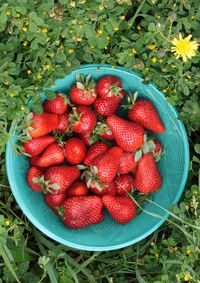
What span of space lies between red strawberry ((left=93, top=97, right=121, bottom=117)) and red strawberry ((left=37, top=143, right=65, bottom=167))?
0.61 feet

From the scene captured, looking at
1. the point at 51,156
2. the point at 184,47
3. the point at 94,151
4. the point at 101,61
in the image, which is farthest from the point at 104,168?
the point at 184,47

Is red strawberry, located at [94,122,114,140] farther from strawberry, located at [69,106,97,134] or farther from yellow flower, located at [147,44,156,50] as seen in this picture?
yellow flower, located at [147,44,156,50]

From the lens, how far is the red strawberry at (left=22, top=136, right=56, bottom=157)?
1.92 metres

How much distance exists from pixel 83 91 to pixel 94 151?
206 mm

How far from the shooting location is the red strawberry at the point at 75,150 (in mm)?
1934

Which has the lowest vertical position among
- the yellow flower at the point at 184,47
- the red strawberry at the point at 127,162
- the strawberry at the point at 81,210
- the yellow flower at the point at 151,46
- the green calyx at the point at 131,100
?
the strawberry at the point at 81,210

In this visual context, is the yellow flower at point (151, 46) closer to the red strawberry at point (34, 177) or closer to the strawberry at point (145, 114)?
the strawberry at point (145, 114)

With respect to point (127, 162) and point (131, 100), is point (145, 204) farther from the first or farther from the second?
point (131, 100)

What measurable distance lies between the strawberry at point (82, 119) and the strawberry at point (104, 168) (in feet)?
0.34

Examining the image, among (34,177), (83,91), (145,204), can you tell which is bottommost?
(145,204)

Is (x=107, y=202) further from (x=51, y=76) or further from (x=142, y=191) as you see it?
(x=51, y=76)

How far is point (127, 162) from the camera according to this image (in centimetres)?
196

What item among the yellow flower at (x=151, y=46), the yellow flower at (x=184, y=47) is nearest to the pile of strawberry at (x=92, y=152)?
the yellow flower at (x=151, y=46)

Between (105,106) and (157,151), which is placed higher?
(105,106)
